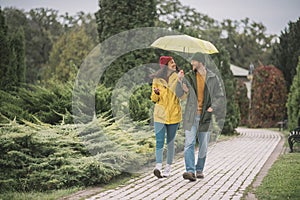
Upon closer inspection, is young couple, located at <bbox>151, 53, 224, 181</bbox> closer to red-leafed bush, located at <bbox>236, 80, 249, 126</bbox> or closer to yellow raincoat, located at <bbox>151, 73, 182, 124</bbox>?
yellow raincoat, located at <bbox>151, 73, 182, 124</bbox>

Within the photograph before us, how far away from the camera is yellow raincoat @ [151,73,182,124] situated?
7285mm

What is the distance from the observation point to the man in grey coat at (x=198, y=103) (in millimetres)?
7066

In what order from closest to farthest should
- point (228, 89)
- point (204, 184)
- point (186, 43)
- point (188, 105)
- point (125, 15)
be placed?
point (204, 184)
point (188, 105)
point (186, 43)
point (125, 15)
point (228, 89)

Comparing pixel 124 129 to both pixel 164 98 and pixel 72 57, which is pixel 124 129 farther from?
pixel 72 57

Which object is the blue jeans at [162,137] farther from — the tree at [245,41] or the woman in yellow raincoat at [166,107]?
the tree at [245,41]

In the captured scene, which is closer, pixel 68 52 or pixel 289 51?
pixel 289 51

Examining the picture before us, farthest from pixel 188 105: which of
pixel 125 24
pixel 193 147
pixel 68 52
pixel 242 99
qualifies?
pixel 68 52

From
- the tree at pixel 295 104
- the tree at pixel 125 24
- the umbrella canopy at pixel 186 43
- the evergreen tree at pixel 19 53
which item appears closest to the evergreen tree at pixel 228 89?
the tree at pixel 295 104

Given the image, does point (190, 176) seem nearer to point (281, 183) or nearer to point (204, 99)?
point (204, 99)

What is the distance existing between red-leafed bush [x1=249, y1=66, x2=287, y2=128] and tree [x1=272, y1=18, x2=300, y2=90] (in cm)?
54

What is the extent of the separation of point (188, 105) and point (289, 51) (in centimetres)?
1771

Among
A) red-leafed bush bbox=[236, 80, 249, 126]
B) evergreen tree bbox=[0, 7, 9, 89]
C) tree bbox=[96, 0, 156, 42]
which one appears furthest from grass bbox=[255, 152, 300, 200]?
red-leafed bush bbox=[236, 80, 249, 126]

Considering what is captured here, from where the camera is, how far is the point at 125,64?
13055 millimetres

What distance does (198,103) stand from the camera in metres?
7.12
